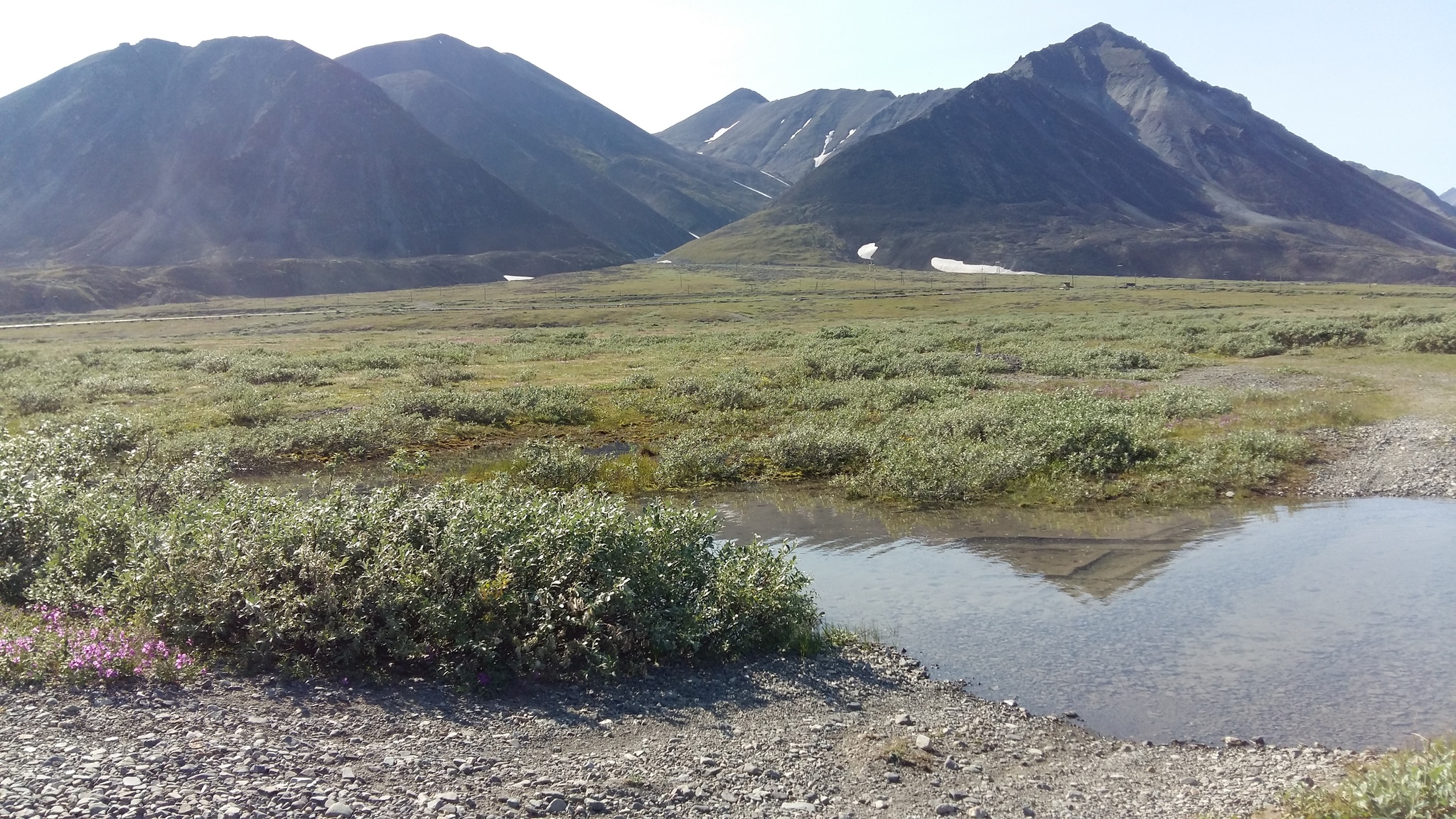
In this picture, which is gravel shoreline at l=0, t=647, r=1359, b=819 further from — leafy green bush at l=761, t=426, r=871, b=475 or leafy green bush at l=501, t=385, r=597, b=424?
leafy green bush at l=501, t=385, r=597, b=424

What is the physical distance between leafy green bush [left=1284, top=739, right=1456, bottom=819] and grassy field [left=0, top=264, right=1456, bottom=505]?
15582mm

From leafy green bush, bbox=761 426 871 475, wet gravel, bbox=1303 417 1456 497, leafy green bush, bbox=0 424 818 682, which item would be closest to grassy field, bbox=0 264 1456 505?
leafy green bush, bbox=761 426 871 475

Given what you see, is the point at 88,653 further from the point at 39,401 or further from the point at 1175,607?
the point at 39,401

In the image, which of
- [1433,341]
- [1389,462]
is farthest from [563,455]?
[1433,341]

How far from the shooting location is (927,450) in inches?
1086

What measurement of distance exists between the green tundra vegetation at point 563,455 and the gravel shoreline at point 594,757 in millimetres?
914

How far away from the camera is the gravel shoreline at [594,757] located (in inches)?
338

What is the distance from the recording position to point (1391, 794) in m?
Answer: 7.89

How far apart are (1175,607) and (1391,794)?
8723 millimetres

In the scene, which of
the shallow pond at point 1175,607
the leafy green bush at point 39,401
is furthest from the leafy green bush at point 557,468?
the leafy green bush at point 39,401

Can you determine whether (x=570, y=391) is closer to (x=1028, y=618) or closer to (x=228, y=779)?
(x=1028, y=618)

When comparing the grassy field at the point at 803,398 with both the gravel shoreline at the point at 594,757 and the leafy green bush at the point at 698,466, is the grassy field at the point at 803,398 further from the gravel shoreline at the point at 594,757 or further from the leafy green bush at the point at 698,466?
the gravel shoreline at the point at 594,757

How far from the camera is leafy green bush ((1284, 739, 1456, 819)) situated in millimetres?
7637

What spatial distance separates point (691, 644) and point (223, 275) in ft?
643
